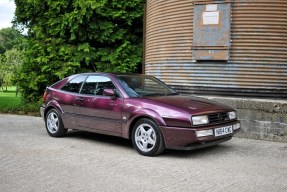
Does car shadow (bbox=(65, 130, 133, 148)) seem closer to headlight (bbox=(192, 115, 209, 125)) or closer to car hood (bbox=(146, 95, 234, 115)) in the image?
car hood (bbox=(146, 95, 234, 115))

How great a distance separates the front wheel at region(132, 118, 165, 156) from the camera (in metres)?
6.11

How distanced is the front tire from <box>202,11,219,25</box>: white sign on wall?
169 inches

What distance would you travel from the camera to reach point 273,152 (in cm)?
685

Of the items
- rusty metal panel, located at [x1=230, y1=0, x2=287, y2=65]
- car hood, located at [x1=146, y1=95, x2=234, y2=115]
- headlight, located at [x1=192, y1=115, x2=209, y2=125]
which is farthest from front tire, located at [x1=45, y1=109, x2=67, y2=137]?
rusty metal panel, located at [x1=230, y1=0, x2=287, y2=65]

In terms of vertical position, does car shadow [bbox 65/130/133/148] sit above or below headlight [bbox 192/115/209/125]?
below

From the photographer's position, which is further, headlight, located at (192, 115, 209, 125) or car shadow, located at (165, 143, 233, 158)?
car shadow, located at (165, 143, 233, 158)

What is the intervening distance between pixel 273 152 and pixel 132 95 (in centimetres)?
284

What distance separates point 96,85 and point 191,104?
6.97ft

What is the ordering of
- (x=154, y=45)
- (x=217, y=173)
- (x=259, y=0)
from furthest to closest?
1. (x=154, y=45)
2. (x=259, y=0)
3. (x=217, y=173)

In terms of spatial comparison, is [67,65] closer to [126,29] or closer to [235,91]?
[126,29]

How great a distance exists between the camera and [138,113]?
20.8 feet

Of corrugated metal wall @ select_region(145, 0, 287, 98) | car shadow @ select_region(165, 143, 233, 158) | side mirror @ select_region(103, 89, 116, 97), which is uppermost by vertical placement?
corrugated metal wall @ select_region(145, 0, 287, 98)

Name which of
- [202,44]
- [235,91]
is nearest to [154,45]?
[202,44]

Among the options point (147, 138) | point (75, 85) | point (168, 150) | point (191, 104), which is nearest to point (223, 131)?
point (191, 104)
